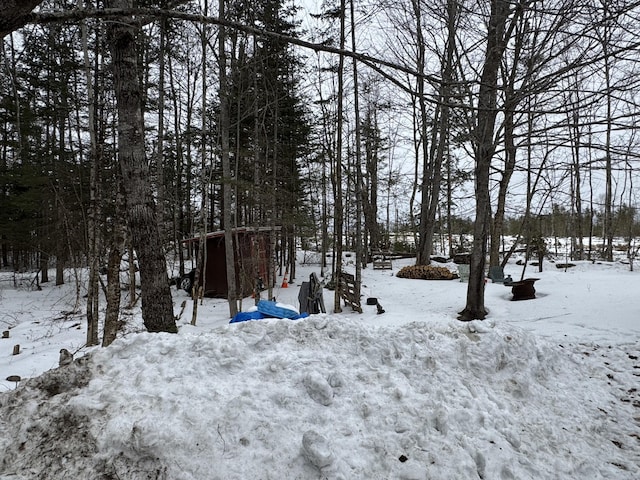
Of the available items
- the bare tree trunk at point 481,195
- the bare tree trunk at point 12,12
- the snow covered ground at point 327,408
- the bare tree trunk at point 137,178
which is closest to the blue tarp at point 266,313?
the bare tree trunk at point 137,178

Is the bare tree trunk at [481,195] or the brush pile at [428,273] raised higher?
the bare tree trunk at [481,195]

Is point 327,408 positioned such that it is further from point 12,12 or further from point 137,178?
point 137,178

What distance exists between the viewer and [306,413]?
8.01 ft

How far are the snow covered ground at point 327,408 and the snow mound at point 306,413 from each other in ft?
0.03

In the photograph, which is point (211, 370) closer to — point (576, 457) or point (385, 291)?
point (576, 457)

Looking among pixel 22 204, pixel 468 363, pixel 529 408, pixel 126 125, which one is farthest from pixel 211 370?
pixel 22 204

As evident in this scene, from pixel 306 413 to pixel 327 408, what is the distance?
0.19 meters

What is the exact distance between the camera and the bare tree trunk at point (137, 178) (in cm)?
407

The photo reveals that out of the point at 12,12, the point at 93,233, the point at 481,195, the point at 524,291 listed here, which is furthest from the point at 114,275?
the point at 524,291

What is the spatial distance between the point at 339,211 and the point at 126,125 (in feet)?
20.9

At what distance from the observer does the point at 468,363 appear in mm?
3381

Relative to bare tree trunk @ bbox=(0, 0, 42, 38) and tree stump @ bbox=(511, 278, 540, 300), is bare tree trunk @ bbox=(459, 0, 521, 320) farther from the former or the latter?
bare tree trunk @ bbox=(0, 0, 42, 38)

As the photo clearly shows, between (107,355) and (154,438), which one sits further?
(107,355)

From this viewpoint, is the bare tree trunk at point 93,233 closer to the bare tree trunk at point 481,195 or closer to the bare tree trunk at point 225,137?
the bare tree trunk at point 225,137
